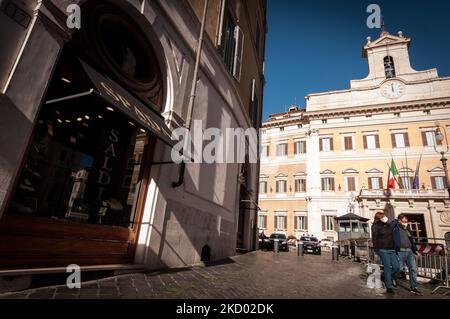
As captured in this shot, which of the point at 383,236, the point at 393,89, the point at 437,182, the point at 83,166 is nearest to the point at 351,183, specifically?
the point at 437,182

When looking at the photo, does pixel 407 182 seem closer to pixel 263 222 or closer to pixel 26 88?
pixel 263 222

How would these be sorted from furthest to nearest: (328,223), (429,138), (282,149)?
(282,149) < (328,223) < (429,138)

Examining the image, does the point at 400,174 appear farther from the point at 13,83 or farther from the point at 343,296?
the point at 13,83

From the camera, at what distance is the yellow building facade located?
2666 cm

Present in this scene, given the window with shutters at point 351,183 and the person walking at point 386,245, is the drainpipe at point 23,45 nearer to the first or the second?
the person walking at point 386,245

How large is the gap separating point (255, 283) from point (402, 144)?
1215 inches

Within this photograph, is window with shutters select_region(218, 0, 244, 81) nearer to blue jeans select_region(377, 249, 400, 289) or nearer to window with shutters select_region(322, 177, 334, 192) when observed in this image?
blue jeans select_region(377, 249, 400, 289)

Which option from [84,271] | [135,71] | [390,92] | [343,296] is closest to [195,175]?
[135,71]

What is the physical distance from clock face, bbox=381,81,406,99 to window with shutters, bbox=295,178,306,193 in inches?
570

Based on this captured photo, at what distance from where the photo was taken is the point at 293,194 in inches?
1273

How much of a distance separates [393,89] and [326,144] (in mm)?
10302

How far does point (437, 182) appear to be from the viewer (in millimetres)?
26609

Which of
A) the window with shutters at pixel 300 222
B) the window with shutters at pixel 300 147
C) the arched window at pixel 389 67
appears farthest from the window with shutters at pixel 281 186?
the arched window at pixel 389 67

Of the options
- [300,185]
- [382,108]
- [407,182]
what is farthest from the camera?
[300,185]
